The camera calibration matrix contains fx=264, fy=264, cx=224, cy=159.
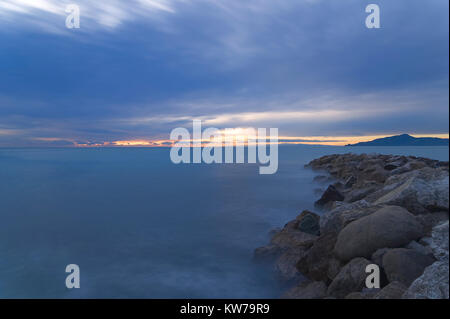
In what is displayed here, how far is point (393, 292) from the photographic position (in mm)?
3857

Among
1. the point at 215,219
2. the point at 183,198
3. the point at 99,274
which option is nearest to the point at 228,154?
the point at 183,198

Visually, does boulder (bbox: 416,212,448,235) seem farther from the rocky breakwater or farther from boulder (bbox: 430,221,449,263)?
boulder (bbox: 430,221,449,263)

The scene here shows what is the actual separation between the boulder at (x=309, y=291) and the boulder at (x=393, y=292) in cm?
126

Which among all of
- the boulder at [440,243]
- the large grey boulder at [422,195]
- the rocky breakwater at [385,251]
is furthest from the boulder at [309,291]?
the large grey boulder at [422,195]

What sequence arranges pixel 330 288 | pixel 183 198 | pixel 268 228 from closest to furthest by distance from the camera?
pixel 330 288
pixel 268 228
pixel 183 198

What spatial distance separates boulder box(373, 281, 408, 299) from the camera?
379 centimetres

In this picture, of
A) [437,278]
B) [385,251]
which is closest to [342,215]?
[385,251]

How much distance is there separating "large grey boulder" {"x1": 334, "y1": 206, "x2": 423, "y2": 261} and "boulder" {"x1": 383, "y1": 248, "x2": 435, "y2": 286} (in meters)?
0.44

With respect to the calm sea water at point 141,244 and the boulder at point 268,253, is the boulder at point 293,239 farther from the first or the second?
the calm sea water at point 141,244

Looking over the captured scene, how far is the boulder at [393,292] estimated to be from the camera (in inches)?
149

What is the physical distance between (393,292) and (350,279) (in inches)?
34.9

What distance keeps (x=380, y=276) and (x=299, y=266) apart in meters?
1.98
